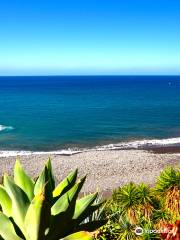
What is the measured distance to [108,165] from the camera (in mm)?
35562

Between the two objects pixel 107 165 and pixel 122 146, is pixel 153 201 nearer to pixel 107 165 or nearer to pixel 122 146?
pixel 107 165

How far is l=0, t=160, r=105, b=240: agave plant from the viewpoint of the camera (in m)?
3.97

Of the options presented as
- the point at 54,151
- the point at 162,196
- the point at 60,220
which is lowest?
the point at 54,151

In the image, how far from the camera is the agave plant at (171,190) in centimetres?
1288

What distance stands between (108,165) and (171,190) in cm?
2256

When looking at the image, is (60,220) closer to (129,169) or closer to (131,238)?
(131,238)

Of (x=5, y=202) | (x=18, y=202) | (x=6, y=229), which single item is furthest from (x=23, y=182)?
(x=6, y=229)

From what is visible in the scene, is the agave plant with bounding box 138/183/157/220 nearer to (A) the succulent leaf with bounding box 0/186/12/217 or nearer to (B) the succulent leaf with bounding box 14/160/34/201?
(B) the succulent leaf with bounding box 14/160/34/201

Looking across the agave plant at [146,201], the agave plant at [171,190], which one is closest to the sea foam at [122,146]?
the agave plant at [171,190]

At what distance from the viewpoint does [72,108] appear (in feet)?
311

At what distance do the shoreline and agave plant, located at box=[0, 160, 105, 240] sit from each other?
2314cm

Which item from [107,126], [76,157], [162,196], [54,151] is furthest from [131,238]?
[107,126]

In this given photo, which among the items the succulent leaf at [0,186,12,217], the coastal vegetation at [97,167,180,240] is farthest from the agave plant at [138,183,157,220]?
the succulent leaf at [0,186,12,217]

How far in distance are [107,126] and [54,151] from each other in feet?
65.8
